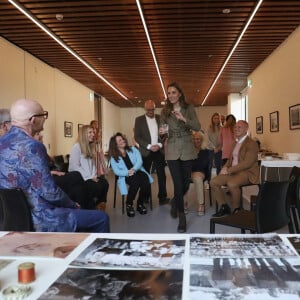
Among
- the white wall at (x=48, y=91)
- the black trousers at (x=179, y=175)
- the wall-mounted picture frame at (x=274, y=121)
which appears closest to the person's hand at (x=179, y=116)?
the black trousers at (x=179, y=175)

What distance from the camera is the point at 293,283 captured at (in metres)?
0.96

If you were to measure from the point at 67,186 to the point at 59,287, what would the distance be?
3.00 meters

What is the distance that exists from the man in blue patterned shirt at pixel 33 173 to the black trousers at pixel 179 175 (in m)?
1.87

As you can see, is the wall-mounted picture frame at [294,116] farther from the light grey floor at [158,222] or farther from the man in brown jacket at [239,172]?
the light grey floor at [158,222]

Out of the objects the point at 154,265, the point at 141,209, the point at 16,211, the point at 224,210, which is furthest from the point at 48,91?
the point at 154,265

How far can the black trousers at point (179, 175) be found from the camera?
3928mm

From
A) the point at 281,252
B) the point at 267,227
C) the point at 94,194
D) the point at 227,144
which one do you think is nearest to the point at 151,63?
the point at 227,144

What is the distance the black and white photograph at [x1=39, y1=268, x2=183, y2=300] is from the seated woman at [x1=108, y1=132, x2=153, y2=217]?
3761 mm

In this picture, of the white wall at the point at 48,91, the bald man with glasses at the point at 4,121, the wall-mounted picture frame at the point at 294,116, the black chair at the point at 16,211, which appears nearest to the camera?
the black chair at the point at 16,211

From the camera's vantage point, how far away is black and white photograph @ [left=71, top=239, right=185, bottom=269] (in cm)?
112

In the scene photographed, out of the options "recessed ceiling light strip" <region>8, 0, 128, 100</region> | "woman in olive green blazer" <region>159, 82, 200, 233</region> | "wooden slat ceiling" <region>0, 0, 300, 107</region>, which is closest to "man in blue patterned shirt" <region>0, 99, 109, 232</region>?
"woman in olive green blazer" <region>159, 82, 200, 233</region>

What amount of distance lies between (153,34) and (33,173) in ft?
16.2

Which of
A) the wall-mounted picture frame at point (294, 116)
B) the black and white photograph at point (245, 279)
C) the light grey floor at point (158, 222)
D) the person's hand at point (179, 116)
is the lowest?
the light grey floor at point (158, 222)

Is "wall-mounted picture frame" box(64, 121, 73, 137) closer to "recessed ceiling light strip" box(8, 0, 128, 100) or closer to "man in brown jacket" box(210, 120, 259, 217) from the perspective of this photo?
"recessed ceiling light strip" box(8, 0, 128, 100)
